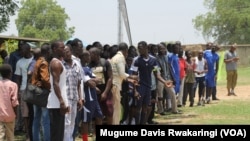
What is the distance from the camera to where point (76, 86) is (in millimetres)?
7980

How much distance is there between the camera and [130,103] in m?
10.9

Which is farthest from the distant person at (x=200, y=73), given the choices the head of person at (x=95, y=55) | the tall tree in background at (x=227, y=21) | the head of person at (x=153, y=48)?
the tall tree in background at (x=227, y=21)

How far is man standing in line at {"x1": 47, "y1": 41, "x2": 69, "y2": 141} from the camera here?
7328 mm

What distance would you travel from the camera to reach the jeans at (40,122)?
8.34 metres

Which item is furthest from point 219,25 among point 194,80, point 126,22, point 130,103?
point 130,103

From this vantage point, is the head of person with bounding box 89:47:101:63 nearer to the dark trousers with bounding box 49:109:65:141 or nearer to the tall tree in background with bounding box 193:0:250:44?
the dark trousers with bounding box 49:109:65:141

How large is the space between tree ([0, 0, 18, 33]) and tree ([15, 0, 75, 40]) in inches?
2890

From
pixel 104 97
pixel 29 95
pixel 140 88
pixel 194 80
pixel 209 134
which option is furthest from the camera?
pixel 194 80

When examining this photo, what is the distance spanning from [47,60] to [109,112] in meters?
1.80

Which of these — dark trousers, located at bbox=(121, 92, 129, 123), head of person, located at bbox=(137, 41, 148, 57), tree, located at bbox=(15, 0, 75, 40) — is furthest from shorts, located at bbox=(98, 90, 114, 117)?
tree, located at bbox=(15, 0, 75, 40)

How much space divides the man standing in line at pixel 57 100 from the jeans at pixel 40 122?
89 cm

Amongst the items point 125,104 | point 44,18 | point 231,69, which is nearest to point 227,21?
point 44,18

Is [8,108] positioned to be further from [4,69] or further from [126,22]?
[126,22]

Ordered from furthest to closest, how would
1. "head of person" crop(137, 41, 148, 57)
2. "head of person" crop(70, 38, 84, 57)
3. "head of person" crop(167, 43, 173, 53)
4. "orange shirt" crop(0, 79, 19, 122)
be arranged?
"head of person" crop(167, 43, 173, 53) < "head of person" crop(137, 41, 148, 57) < "head of person" crop(70, 38, 84, 57) < "orange shirt" crop(0, 79, 19, 122)
